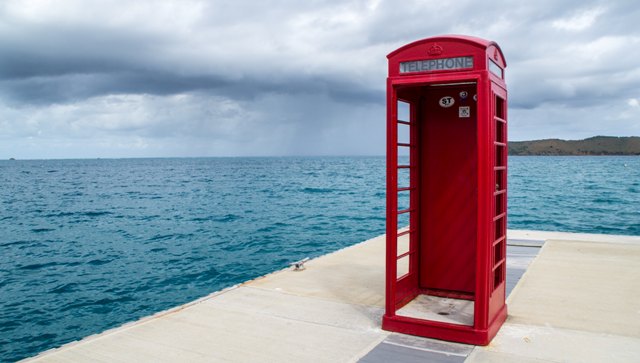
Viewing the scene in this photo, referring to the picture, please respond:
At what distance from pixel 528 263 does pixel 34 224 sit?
1168 inches

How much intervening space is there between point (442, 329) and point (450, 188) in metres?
1.93

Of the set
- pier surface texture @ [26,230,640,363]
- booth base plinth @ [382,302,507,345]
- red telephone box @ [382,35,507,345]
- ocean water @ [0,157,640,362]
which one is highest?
red telephone box @ [382,35,507,345]

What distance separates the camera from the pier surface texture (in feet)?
17.6

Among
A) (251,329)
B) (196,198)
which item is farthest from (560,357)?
(196,198)

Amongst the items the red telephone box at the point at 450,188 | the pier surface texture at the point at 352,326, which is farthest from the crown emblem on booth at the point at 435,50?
the pier surface texture at the point at 352,326

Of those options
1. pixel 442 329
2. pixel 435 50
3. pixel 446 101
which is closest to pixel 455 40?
pixel 435 50

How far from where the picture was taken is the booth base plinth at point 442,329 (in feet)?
18.4

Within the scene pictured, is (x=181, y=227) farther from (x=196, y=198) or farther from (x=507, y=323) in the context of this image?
(x=507, y=323)

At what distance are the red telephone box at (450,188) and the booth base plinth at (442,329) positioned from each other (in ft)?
0.04

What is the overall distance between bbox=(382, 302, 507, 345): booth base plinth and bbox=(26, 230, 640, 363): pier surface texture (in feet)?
0.31

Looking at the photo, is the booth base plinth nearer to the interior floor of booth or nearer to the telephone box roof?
the interior floor of booth

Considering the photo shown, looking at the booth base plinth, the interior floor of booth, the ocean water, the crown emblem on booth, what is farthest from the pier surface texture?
the ocean water

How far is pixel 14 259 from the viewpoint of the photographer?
20031 millimetres

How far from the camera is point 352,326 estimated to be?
6.29 meters
